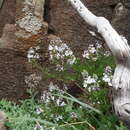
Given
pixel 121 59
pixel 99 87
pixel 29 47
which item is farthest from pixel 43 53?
pixel 121 59

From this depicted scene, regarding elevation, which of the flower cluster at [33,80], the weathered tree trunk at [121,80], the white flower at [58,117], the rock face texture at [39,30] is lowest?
the white flower at [58,117]

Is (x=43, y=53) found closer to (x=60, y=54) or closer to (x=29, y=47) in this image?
(x=29, y=47)

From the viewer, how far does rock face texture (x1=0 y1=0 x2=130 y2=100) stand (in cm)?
476

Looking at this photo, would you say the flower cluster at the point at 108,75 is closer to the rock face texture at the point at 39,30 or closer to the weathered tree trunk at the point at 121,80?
the weathered tree trunk at the point at 121,80

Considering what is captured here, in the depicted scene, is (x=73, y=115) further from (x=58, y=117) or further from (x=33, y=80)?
(x=33, y=80)

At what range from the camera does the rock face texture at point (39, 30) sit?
4.76 meters

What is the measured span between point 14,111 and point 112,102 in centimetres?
119

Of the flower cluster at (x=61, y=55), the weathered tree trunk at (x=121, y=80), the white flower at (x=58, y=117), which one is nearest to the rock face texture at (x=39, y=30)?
the flower cluster at (x=61, y=55)

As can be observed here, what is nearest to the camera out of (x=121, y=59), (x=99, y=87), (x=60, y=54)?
(x=121, y=59)

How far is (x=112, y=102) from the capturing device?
362 cm

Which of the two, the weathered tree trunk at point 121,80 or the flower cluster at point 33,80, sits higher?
the flower cluster at point 33,80

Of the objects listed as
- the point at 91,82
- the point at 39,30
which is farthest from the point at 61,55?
the point at 39,30

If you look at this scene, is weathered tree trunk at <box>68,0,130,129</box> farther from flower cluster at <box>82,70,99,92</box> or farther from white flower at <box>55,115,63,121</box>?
white flower at <box>55,115,63,121</box>

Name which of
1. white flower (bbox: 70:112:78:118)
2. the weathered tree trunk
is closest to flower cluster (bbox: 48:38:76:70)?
white flower (bbox: 70:112:78:118)
